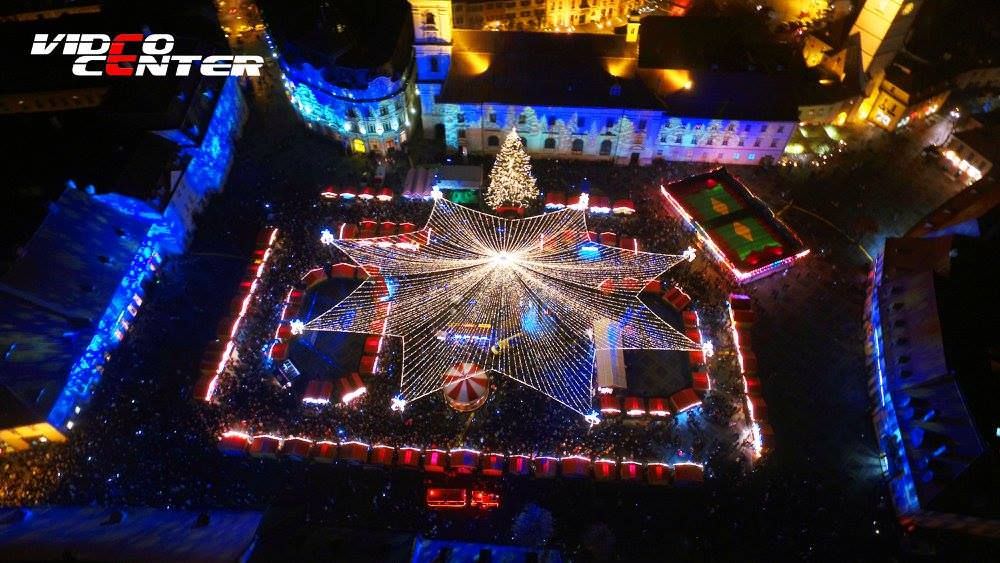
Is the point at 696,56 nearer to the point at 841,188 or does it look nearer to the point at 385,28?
the point at 841,188

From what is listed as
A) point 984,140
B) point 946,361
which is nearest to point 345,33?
point 946,361

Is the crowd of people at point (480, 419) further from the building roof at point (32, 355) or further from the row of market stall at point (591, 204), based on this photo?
the row of market stall at point (591, 204)

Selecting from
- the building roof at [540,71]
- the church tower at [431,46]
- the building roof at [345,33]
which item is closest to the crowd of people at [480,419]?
the building roof at [540,71]

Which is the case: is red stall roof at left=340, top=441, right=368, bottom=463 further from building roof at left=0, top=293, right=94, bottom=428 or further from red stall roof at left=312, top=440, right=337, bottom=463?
building roof at left=0, top=293, right=94, bottom=428

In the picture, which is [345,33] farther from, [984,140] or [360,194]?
[984,140]

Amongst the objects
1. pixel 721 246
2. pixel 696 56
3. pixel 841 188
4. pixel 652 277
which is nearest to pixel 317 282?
pixel 652 277

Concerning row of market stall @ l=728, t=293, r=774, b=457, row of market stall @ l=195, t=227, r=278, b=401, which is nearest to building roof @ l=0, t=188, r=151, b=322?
row of market stall @ l=195, t=227, r=278, b=401
